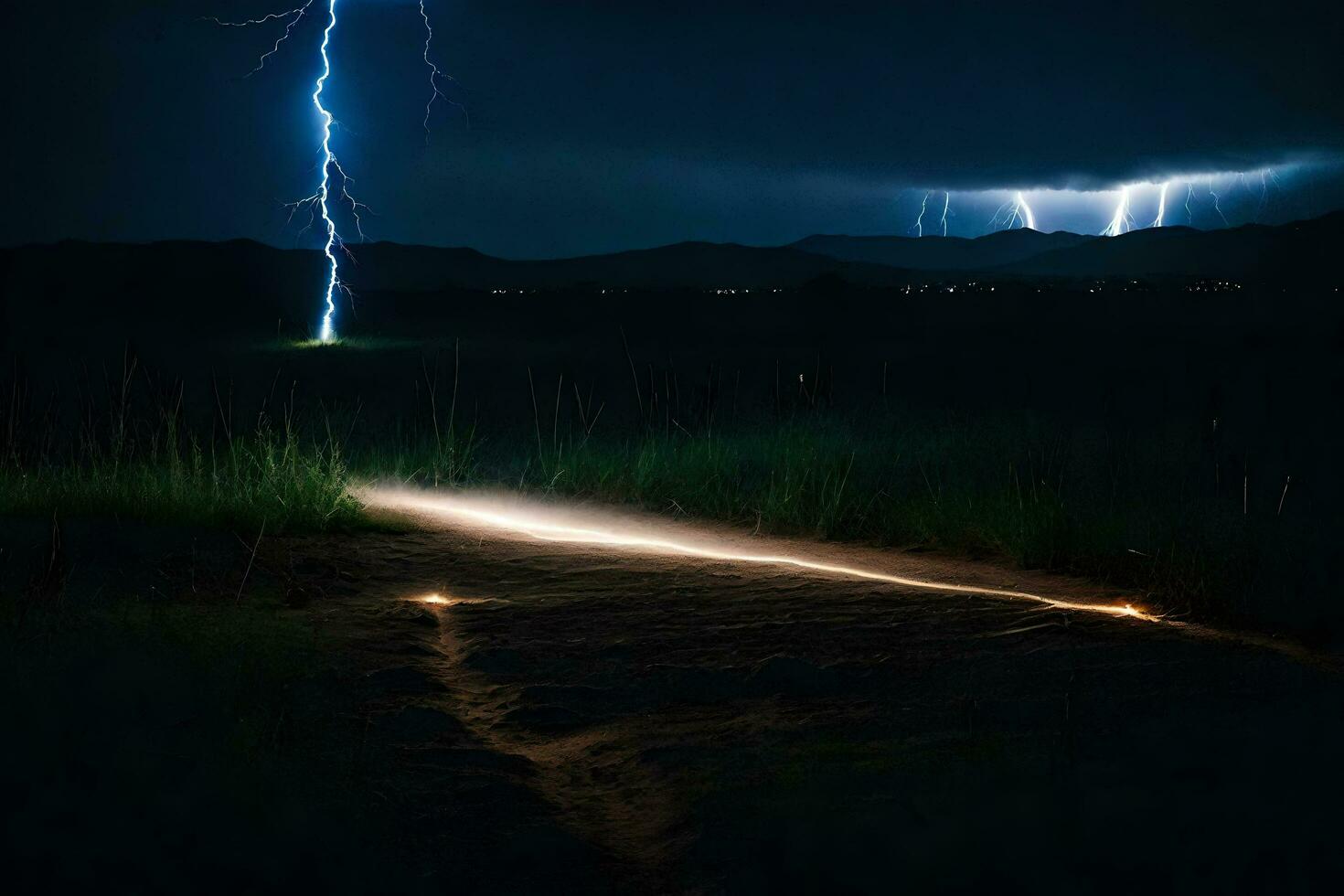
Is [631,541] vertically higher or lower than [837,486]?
lower

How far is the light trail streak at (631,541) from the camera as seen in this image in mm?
7465

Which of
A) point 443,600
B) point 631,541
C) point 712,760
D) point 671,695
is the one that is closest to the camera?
point 712,760

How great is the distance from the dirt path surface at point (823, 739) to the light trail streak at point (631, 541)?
0.21 metres

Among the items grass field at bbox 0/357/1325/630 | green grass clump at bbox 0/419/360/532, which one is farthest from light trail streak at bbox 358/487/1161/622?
green grass clump at bbox 0/419/360/532

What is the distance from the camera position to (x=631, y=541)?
30.5ft

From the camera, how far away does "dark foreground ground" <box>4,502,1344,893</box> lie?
3.79m

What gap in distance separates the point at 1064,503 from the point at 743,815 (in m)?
6.21

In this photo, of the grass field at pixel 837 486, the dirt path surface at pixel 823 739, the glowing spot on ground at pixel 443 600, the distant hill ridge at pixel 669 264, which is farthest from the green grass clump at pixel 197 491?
the distant hill ridge at pixel 669 264

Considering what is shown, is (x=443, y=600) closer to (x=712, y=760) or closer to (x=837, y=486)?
(x=712, y=760)

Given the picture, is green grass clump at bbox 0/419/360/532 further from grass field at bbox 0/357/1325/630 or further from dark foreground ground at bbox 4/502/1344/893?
dark foreground ground at bbox 4/502/1344/893

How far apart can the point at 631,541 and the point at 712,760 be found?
180 inches

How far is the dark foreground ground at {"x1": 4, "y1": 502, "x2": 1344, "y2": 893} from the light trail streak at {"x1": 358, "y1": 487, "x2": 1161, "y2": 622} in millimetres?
381

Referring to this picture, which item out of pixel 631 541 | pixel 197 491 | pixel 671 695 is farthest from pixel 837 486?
pixel 671 695

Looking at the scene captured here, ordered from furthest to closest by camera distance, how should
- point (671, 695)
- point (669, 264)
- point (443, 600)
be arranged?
point (669, 264), point (443, 600), point (671, 695)
